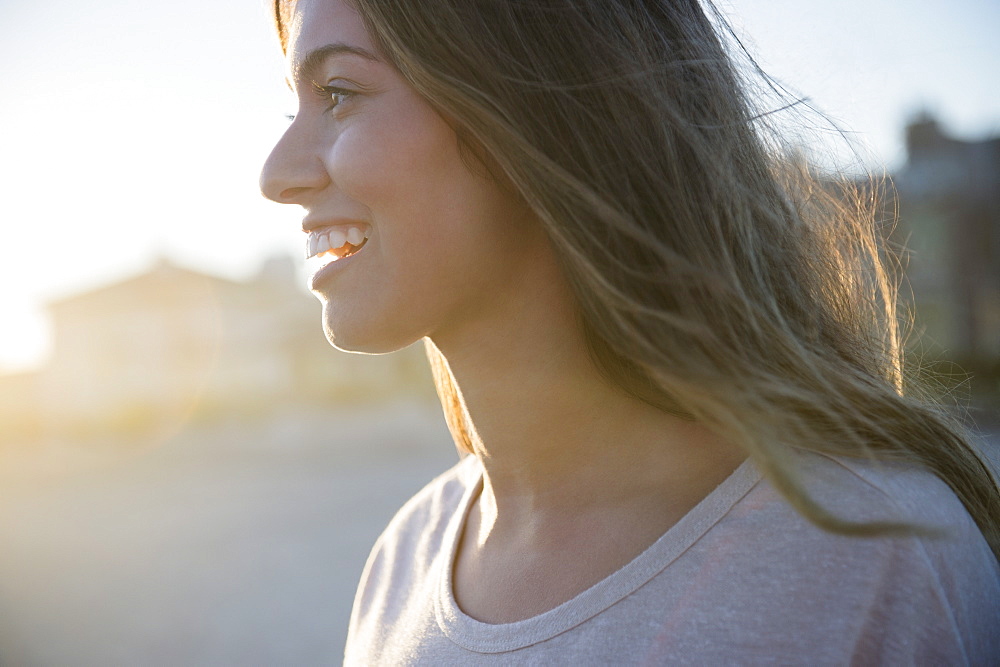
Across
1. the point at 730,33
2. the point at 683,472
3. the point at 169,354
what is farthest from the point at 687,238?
the point at 169,354

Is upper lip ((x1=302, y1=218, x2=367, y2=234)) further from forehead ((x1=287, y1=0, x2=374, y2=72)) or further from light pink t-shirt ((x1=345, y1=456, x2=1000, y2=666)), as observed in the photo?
light pink t-shirt ((x1=345, y1=456, x2=1000, y2=666))

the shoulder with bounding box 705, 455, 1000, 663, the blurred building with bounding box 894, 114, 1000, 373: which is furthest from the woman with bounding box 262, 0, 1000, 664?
the blurred building with bounding box 894, 114, 1000, 373

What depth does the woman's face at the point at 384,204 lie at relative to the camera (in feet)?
5.38

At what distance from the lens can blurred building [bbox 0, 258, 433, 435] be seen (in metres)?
34.0

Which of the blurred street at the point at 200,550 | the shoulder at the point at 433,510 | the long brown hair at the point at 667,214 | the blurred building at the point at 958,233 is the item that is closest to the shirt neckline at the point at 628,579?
the long brown hair at the point at 667,214

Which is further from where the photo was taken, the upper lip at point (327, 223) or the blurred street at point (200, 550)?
the blurred street at point (200, 550)

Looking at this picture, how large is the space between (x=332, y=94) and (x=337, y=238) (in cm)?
34

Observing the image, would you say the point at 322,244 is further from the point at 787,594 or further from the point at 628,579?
the point at 787,594

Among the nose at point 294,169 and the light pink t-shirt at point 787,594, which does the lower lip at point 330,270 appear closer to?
the nose at point 294,169

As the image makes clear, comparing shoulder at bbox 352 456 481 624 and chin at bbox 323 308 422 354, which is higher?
chin at bbox 323 308 422 354

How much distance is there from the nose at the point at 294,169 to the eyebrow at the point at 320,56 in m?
0.12

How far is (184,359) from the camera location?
37.1m

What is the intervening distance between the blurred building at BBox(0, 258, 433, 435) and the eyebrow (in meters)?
31.1

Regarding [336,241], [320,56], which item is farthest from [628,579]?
[320,56]
